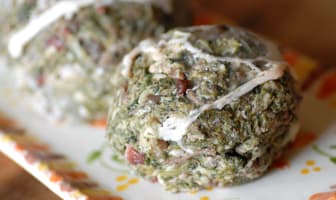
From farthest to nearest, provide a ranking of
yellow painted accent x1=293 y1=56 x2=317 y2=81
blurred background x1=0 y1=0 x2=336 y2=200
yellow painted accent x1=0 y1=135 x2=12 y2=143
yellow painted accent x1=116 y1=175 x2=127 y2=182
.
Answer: blurred background x1=0 y1=0 x2=336 y2=200 < yellow painted accent x1=293 y1=56 x2=317 y2=81 < yellow painted accent x1=0 y1=135 x2=12 y2=143 < yellow painted accent x1=116 y1=175 x2=127 y2=182

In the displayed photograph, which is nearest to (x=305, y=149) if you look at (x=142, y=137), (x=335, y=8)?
(x=142, y=137)

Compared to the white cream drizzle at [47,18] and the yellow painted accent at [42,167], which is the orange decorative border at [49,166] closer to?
the yellow painted accent at [42,167]

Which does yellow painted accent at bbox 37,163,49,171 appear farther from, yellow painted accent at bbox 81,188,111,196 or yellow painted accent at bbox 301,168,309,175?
yellow painted accent at bbox 301,168,309,175

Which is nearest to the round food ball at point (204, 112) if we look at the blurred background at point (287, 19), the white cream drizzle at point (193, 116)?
the white cream drizzle at point (193, 116)

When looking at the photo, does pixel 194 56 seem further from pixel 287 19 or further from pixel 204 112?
pixel 287 19

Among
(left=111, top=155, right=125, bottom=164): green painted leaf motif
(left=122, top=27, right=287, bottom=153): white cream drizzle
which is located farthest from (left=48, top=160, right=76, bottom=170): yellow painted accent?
(left=122, top=27, right=287, bottom=153): white cream drizzle

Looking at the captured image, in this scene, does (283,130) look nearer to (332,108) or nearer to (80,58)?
(332,108)
